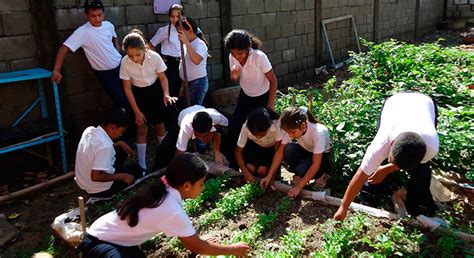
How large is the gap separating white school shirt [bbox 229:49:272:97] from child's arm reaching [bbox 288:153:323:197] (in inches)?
43.2

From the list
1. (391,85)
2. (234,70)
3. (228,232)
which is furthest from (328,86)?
(228,232)

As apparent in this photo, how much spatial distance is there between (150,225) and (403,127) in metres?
1.73

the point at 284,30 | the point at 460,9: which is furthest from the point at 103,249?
the point at 460,9

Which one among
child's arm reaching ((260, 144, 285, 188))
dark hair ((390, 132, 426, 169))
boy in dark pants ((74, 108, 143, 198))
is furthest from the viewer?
child's arm reaching ((260, 144, 285, 188))

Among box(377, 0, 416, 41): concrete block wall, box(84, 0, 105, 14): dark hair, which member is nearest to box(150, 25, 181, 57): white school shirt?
box(84, 0, 105, 14): dark hair

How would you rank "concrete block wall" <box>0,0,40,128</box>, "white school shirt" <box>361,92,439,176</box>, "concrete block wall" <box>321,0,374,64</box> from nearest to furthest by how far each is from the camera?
"white school shirt" <box>361,92,439,176</box>, "concrete block wall" <box>0,0,40,128</box>, "concrete block wall" <box>321,0,374,64</box>

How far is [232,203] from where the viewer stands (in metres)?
3.60

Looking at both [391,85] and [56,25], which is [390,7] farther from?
[56,25]

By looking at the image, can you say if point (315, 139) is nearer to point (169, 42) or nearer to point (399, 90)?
point (399, 90)

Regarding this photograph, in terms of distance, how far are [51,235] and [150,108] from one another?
177 centimetres

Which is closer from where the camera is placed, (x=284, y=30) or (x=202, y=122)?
(x=202, y=122)

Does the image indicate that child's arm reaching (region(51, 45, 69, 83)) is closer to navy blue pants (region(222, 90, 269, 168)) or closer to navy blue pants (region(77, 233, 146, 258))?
navy blue pants (region(222, 90, 269, 168))

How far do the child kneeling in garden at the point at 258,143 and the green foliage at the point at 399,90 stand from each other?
58 centimetres

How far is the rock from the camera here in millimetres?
3622
